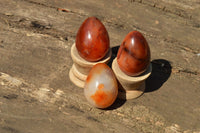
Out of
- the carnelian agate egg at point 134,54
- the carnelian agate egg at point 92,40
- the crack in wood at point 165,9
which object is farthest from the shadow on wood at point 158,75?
the crack in wood at point 165,9

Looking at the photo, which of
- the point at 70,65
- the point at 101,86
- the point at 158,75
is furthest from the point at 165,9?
the point at 101,86

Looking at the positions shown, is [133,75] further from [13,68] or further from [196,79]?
[13,68]

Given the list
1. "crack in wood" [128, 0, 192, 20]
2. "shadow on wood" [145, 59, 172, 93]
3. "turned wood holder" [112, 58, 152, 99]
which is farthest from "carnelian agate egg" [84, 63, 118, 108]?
A: "crack in wood" [128, 0, 192, 20]

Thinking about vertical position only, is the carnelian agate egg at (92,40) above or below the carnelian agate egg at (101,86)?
above

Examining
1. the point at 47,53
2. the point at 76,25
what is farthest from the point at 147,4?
the point at 47,53

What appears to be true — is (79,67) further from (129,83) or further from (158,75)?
(158,75)

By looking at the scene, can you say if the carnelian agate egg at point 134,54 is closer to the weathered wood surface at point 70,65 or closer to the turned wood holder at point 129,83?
the turned wood holder at point 129,83

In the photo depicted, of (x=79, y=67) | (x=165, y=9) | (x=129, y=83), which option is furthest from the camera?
(x=165, y=9)
